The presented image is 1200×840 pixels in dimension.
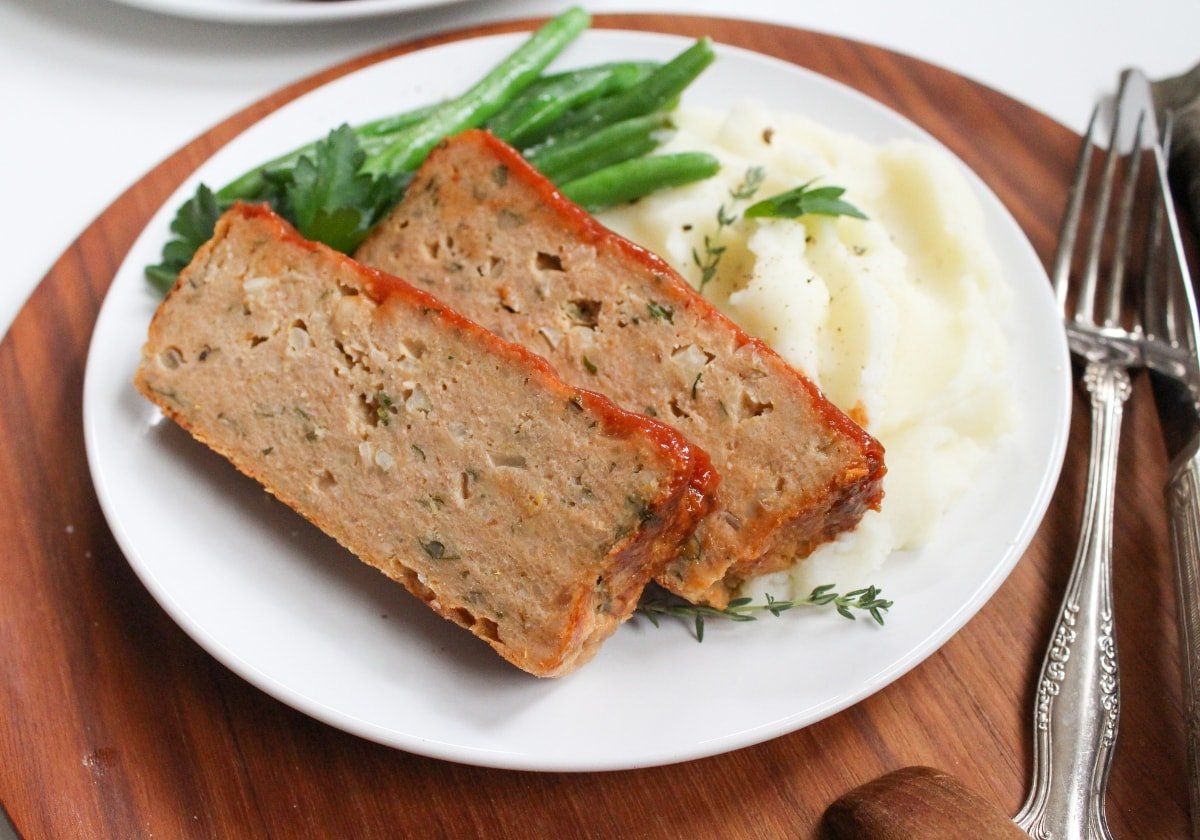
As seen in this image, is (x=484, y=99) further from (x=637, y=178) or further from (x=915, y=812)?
(x=915, y=812)

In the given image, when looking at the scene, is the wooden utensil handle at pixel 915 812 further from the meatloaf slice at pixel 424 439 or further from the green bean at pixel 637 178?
the green bean at pixel 637 178

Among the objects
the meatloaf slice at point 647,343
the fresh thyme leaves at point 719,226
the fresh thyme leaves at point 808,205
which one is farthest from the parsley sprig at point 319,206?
the fresh thyme leaves at point 808,205

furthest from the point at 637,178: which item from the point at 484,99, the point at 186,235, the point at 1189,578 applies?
the point at 1189,578

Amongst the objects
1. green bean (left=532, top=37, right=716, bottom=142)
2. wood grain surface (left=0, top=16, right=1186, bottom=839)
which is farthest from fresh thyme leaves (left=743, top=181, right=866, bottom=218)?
wood grain surface (left=0, top=16, right=1186, bottom=839)

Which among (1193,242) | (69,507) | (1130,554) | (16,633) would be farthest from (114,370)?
(1193,242)

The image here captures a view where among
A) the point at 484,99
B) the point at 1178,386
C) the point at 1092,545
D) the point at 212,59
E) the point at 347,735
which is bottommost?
the point at 347,735

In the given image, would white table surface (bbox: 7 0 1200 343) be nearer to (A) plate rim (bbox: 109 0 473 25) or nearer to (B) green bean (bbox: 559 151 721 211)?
(A) plate rim (bbox: 109 0 473 25)
